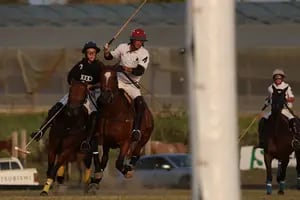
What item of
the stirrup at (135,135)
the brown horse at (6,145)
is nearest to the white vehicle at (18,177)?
the brown horse at (6,145)

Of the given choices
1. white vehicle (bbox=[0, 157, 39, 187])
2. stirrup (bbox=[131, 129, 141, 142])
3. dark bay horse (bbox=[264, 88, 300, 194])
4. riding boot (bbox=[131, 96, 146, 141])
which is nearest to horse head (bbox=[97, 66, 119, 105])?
riding boot (bbox=[131, 96, 146, 141])

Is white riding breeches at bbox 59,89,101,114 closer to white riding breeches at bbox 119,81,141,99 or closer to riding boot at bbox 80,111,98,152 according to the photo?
riding boot at bbox 80,111,98,152

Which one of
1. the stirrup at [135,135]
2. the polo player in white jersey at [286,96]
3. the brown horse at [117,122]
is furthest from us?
the polo player in white jersey at [286,96]

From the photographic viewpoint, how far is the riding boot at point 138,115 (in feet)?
65.6

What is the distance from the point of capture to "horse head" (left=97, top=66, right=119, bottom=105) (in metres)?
19.3

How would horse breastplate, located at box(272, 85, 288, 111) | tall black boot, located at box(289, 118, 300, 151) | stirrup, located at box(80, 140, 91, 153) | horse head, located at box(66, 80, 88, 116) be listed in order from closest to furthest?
horse head, located at box(66, 80, 88, 116) < stirrup, located at box(80, 140, 91, 153) < horse breastplate, located at box(272, 85, 288, 111) < tall black boot, located at box(289, 118, 300, 151)

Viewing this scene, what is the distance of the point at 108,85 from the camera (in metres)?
19.4

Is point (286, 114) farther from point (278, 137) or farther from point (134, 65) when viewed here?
point (134, 65)

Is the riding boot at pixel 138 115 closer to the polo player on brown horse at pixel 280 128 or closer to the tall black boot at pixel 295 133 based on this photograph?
the polo player on brown horse at pixel 280 128

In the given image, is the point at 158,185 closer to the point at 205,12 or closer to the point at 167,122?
the point at 167,122

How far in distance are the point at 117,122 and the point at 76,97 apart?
0.87 metres

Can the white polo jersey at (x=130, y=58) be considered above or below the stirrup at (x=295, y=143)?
above

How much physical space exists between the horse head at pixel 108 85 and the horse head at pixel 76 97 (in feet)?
1.94

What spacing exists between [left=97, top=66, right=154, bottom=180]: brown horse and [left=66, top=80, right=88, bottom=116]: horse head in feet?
1.33
